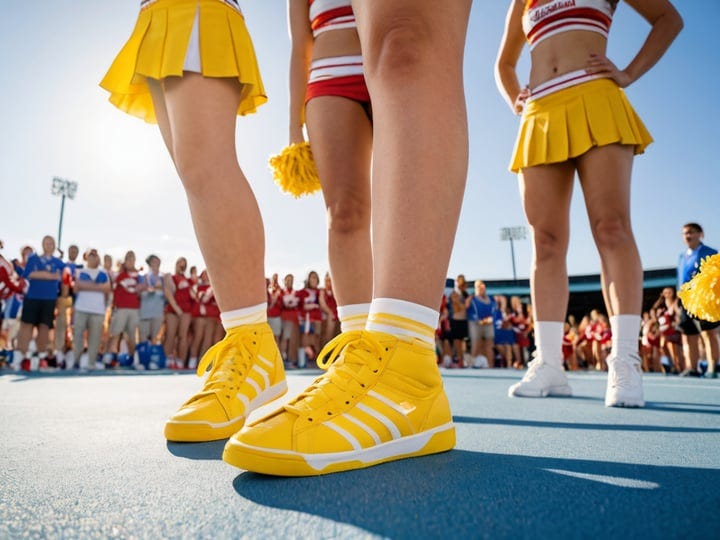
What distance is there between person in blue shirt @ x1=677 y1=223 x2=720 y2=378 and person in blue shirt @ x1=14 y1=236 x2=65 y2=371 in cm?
740

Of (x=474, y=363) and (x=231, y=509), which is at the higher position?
(x=231, y=509)

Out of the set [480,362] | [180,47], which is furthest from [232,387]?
[480,362]

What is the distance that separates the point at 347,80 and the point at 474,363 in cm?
894

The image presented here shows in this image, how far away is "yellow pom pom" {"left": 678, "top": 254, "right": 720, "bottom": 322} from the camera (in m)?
1.66

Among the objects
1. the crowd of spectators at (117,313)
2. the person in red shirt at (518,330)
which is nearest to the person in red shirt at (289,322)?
the crowd of spectators at (117,313)

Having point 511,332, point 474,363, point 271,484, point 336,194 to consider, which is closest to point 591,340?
point 511,332

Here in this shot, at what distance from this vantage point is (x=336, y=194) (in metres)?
1.75

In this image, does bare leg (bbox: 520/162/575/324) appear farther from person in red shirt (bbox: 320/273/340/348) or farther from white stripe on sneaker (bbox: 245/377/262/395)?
person in red shirt (bbox: 320/273/340/348)

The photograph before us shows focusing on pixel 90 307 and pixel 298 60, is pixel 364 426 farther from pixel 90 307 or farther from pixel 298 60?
pixel 90 307

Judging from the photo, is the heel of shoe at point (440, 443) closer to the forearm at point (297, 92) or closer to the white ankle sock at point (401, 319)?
the white ankle sock at point (401, 319)

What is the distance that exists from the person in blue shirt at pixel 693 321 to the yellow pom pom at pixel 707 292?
278 cm

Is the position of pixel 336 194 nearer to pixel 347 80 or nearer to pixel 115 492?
pixel 347 80

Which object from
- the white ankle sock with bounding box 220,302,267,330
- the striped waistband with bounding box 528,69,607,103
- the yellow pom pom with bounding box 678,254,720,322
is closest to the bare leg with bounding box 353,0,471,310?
the white ankle sock with bounding box 220,302,267,330

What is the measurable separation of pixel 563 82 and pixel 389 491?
2.23 m
